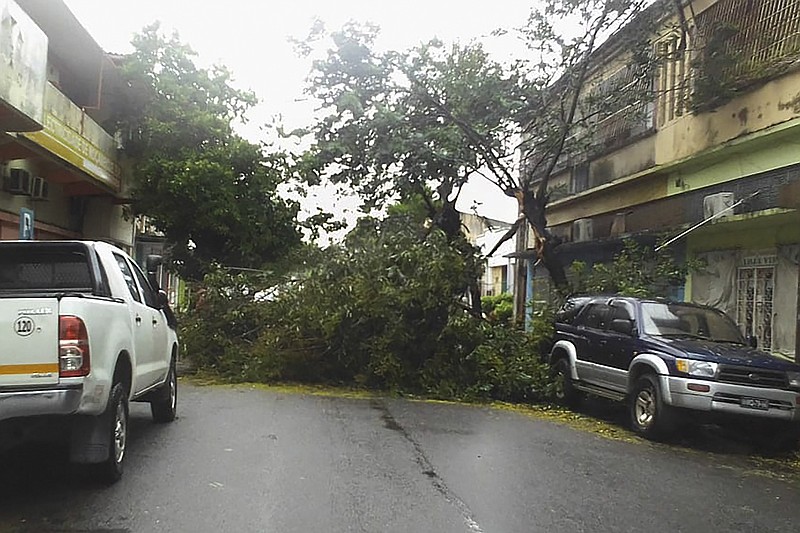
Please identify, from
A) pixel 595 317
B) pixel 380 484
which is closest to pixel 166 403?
pixel 380 484

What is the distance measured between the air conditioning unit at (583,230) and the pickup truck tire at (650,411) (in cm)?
1081

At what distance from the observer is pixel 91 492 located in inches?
269

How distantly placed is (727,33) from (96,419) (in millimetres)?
13749

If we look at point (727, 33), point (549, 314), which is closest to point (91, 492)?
point (549, 314)

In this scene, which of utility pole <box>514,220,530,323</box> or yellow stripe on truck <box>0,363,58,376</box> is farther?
utility pole <box>514,220,530,323</box>

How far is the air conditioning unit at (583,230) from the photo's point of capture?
874 inches

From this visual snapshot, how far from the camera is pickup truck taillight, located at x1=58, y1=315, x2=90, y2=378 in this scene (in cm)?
603

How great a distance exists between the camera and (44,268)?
26.8 feet

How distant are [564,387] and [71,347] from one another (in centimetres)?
958

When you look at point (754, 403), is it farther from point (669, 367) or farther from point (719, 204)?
point (719, 204)

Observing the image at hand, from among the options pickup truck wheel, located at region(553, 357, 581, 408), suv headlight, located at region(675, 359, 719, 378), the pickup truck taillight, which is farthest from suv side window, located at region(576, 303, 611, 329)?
the pickup truck taillight

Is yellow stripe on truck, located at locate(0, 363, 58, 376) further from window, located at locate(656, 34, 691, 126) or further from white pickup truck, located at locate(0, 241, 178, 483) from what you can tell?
window, located at locate(656, 34, 691, 126)

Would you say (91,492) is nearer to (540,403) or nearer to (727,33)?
(540,403)

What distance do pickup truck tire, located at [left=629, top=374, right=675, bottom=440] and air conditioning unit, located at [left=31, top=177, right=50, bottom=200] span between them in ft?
41.8
